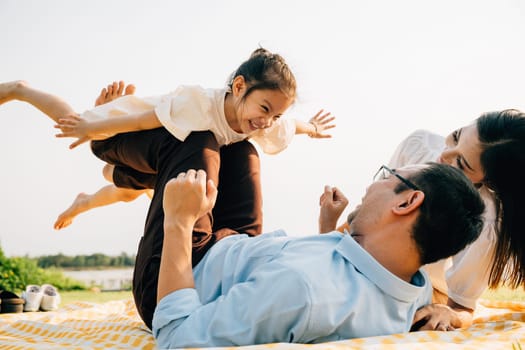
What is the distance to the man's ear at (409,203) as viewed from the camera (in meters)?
1.78

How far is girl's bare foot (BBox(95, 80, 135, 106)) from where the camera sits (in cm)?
375

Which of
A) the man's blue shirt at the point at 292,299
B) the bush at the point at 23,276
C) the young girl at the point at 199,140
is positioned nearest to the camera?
the man's blue shirt at the point at 292,299

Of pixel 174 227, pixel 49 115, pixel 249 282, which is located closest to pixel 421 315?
pixel 249 282

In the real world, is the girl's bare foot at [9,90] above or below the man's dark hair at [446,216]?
above

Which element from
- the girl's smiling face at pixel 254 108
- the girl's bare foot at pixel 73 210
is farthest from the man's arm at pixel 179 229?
the girl's bare foot at pixel 73 210

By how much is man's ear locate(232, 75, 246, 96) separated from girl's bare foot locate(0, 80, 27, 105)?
1.36 metres

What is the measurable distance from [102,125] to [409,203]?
6.25 ft

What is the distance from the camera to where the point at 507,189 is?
8.92 feet

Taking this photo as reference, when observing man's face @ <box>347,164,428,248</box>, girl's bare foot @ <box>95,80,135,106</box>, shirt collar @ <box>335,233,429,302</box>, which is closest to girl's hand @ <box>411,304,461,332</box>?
shirt collar @ <box>335,233,429,302</box>

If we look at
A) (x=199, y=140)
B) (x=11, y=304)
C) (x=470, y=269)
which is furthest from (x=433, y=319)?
(x=11, y=304)

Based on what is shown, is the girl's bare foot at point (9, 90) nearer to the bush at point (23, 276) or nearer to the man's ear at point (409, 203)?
the man's ear at point (409, 203)

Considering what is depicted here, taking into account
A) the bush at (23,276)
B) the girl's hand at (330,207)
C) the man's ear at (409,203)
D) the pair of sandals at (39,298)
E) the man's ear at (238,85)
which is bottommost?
the bush at (23,276)

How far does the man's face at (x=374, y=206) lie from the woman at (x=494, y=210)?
964mm

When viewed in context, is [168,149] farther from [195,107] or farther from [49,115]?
[49,115]
